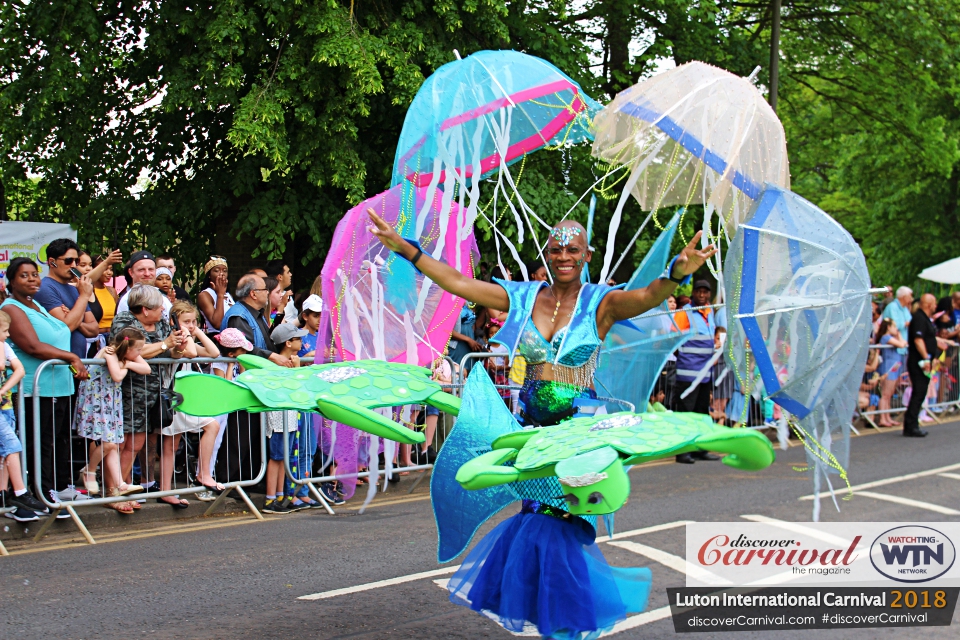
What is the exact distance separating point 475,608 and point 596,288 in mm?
1470

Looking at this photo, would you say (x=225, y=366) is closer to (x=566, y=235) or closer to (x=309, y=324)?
Answer: (x=309, y=324)

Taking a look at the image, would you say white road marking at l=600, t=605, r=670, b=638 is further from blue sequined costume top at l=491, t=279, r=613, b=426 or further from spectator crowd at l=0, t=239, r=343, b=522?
spectator crowd at l=0, t=239, r=343, b=522

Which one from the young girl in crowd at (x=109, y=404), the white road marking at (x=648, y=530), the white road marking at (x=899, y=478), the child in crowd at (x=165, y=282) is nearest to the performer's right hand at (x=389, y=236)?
the white road marking at (x=648, y=530)

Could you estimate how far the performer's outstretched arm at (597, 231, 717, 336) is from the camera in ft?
12.9

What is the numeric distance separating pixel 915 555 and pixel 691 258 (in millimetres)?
3188

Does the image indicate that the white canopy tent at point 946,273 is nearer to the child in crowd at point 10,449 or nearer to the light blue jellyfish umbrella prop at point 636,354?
the light blue jellyfish umbrella prop at point 636,354

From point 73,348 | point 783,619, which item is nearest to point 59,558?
point 73,348

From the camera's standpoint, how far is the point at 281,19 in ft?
34.1

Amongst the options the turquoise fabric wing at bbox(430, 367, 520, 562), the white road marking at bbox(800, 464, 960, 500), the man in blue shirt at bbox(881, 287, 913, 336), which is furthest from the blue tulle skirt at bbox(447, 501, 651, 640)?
the man in blue shirt at bbox(881, 287, 913, 336)

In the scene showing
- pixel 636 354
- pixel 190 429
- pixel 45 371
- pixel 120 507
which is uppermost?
pixel 636 354

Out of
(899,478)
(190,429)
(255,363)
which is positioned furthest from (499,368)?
(255,363)

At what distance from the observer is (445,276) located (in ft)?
14.8

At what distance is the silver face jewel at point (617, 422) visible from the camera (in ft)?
12.2

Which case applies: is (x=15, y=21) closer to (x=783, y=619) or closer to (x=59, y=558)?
(x=59, y=558)
